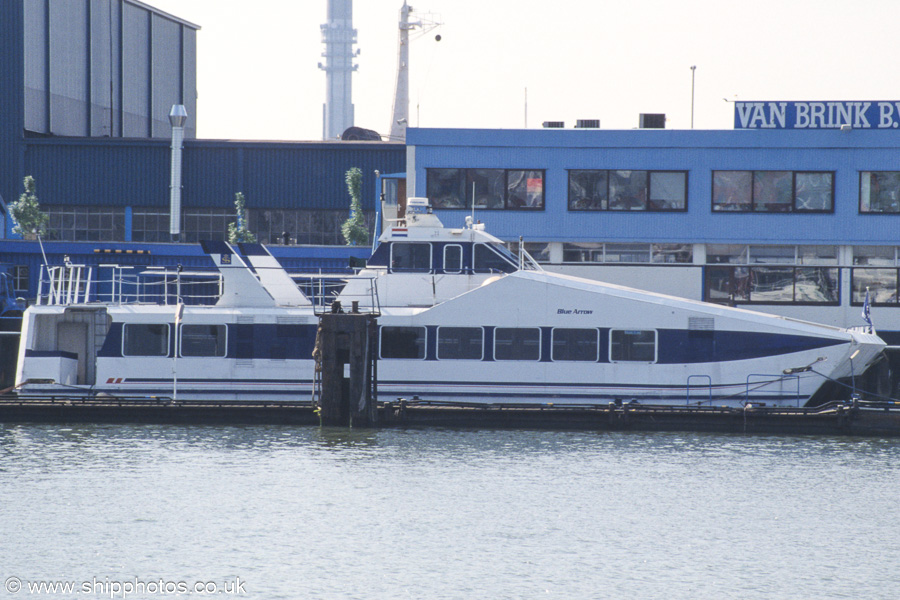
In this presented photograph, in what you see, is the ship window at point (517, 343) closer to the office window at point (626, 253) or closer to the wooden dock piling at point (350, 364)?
the wooden dock piling at point (350, 364)

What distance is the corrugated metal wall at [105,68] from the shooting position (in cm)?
5988

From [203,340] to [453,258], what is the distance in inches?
265

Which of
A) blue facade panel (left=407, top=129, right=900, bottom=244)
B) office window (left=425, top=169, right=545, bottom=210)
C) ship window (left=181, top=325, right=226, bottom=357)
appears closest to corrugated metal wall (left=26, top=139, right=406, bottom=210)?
office window (left=425, top=169, right=545, bottom=210)

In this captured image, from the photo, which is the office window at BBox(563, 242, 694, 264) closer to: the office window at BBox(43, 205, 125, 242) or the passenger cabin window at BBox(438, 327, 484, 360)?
the passenger cabin window at BBox(438, 327, 484, 360)

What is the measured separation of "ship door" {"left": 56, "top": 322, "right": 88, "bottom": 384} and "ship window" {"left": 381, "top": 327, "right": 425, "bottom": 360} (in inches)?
321

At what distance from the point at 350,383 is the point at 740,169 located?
691 inches

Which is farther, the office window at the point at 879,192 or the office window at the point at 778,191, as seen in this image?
the office window at the point at 778,191

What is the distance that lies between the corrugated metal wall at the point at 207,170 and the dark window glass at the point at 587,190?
22.8m

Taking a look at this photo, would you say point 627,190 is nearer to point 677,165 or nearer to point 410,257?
point 677,165

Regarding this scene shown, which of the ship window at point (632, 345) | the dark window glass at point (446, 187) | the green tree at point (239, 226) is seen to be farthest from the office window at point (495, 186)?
the green tree at point (239, 226)

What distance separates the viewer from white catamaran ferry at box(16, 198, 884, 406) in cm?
2627

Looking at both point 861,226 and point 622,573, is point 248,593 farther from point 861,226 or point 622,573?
point 861,226

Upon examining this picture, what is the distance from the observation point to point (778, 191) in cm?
3669

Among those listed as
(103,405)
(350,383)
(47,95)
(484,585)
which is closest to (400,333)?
(350,383)
